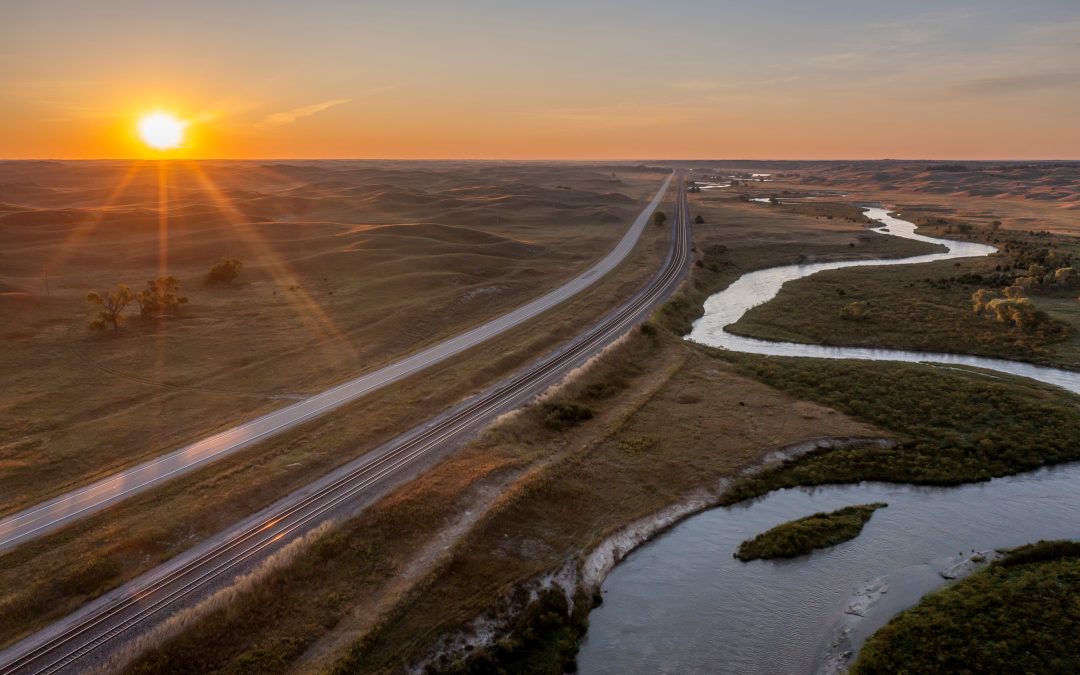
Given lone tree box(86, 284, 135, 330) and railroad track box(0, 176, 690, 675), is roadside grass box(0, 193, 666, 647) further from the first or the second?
lone tree box(86, 284, 135, 330)

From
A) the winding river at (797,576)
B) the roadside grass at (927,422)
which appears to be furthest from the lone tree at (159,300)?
the roadside grass at (927,422)

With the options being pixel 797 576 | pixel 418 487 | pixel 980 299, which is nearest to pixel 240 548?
pixel 418 487

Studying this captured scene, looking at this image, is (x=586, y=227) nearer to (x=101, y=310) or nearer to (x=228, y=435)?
(x=101, y=310)

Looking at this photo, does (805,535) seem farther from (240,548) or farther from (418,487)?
(240,548)

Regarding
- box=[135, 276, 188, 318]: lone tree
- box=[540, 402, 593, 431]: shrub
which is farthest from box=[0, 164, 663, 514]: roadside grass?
box=[540, 402, 593, 431]: shrub

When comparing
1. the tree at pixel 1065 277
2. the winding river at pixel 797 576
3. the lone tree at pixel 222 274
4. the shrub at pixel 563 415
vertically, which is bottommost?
the winding river at pixel 797 576

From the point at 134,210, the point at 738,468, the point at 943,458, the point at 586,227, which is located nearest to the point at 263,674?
the point at 738,468

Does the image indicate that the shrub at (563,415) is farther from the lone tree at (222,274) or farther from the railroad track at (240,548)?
the lone tree at (222,274)
